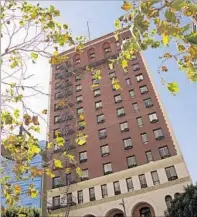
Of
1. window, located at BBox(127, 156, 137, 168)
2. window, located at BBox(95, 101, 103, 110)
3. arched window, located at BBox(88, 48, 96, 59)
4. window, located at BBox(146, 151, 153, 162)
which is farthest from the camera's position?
arched window, located at BBox(88, 48, 96, 59)

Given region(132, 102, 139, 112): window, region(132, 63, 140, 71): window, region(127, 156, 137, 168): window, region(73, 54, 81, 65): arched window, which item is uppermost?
region(73, 54, 81, 65): arched window

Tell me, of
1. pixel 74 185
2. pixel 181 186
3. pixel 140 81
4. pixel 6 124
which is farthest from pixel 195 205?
pixel 140 81

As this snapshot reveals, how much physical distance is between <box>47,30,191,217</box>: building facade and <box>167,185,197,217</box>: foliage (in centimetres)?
500

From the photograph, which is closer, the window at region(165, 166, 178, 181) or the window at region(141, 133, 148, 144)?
the window at region(165, 166, 178, 181)

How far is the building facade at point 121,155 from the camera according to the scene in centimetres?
2798

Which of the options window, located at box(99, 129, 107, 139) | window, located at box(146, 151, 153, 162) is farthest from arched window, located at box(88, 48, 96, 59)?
window, located at box(146, 151, 153, 162)

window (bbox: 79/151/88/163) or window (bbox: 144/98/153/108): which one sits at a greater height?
window (bbox: 144/98/153/108)

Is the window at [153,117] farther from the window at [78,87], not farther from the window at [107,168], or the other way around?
the window at [78,87]

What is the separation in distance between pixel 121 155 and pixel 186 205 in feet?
37.8

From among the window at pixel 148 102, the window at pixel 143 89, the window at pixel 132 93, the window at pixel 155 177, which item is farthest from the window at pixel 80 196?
the window at pixel 143 89

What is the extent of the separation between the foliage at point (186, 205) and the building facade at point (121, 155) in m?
5.00

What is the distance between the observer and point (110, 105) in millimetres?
36469

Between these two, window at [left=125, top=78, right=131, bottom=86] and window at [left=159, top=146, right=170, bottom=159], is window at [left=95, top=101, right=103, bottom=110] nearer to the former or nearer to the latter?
window at [left=125, top=78, right=131, bottom=86]

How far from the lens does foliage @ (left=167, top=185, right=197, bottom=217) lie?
64.5 ft
